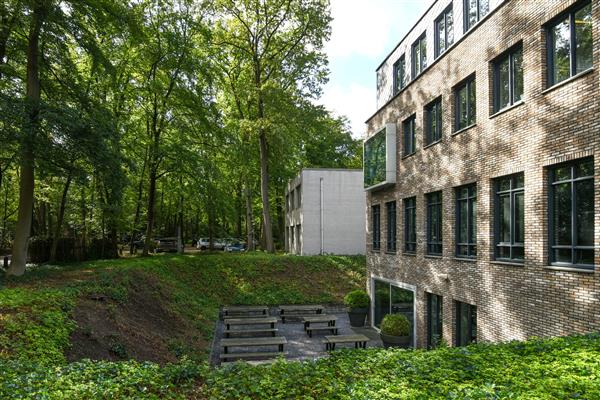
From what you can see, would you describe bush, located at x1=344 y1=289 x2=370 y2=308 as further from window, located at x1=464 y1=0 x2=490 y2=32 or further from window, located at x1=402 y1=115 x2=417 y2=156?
window, located at x1=464 y1=0 x2=490 y2=32

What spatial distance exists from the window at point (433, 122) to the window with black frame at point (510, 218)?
368 cm

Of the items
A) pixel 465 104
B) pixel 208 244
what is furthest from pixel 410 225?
pixel 208 244

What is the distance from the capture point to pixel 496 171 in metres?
10.7

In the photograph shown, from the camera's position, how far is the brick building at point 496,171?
26.7 ft

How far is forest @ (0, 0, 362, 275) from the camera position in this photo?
15719 millimetres

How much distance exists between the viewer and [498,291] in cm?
1043

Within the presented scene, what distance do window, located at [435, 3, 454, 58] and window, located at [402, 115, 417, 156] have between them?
8.54 feet

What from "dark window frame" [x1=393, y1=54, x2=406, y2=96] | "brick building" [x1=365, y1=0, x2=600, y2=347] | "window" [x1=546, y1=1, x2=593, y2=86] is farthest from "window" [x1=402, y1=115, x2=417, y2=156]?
"window" [x1=546, y1=1, x2=593, y2=86]

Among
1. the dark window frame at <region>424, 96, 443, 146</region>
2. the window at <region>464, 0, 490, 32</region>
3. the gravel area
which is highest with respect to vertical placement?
the window at <region>464, 0, 490, 32</region>

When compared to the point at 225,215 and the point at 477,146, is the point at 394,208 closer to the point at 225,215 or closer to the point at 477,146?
the point at 477,146

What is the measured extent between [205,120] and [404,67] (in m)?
13.4

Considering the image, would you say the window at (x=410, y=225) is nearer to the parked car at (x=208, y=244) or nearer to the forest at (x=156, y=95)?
the forest at (x=156, y=95)

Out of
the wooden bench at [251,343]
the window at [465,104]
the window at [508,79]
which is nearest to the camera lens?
the window at [508,79]

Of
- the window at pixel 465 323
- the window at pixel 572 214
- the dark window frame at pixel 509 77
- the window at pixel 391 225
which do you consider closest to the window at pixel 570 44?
the dark window frame at pixel 509 77
